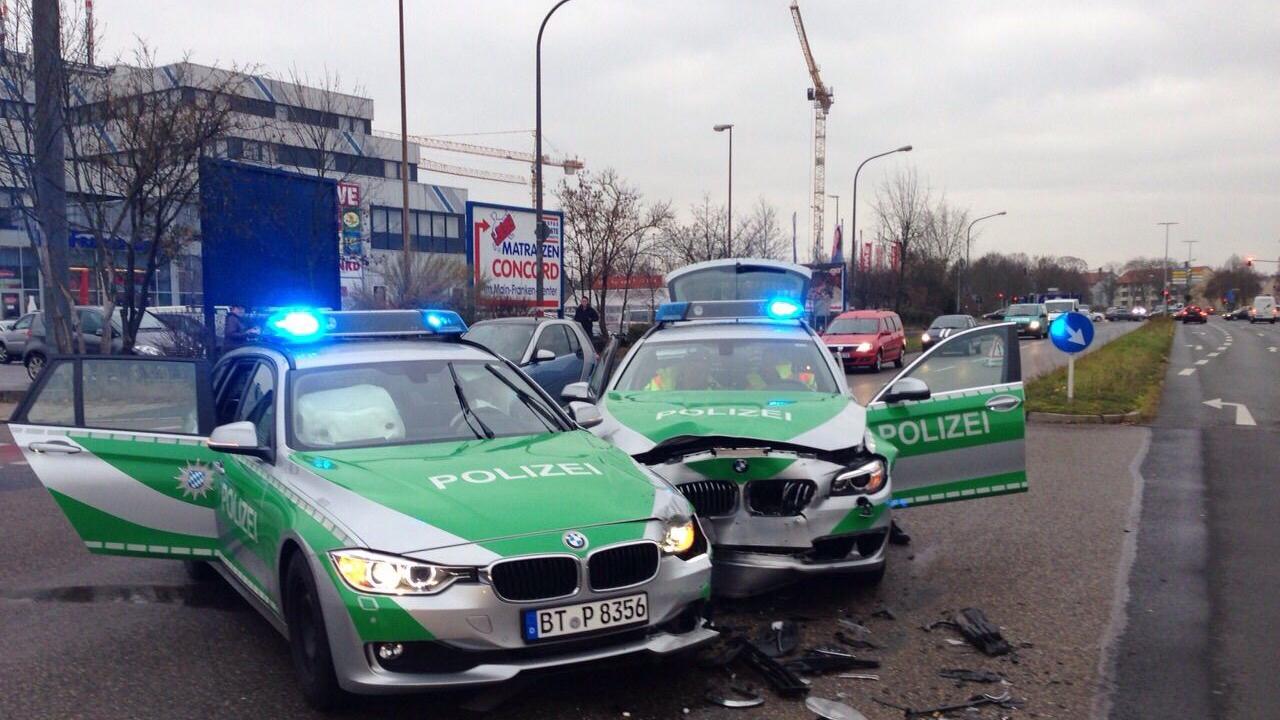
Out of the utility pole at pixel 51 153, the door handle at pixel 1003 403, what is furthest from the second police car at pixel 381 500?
the utility pole at pixel 51 153

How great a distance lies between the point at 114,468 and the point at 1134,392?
56.1 ft

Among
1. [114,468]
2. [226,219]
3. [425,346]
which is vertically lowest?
[114,468]

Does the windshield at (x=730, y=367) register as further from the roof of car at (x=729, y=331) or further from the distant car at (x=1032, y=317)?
the distant car at (x=1032, y=317)

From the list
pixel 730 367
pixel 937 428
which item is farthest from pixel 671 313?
pixel 937 428

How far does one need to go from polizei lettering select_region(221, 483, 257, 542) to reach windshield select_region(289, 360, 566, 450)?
42cm

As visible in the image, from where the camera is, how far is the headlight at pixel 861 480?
564cm

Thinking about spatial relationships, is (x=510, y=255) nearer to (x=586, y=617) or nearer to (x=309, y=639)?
(x=309, y=639)

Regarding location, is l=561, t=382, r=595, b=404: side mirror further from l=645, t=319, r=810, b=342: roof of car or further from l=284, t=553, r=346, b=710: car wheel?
l=284, t=553, r=346, b=710: car wheel

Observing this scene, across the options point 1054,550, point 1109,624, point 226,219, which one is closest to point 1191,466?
point 1054,550

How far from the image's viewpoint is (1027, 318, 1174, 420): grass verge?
15898 mm

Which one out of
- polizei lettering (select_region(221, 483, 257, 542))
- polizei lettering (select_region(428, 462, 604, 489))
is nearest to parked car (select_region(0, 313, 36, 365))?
polizei lettering (select_region(221, 483, 257, 542))

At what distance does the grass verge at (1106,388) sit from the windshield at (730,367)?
935 centimetres

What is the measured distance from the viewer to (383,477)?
454 cm

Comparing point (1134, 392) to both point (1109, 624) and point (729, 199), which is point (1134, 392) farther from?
point (729, 199)
